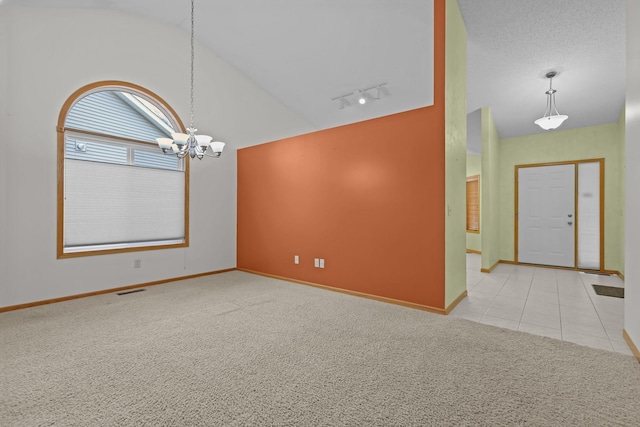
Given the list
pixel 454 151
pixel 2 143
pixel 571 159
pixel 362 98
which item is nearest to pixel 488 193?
pixel 571 159

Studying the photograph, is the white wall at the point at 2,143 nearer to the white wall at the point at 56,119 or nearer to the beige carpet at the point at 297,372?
the white wall at the point at 56,119

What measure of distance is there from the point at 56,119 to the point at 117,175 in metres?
0.91

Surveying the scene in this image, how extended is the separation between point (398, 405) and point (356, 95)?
521 centimetres

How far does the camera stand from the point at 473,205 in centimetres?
834

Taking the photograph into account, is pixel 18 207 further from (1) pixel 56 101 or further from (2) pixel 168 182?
(2) pixel 168 182

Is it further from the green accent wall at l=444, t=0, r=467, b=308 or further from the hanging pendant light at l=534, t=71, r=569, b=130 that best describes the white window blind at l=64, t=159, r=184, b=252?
the hanging pendant light at l=534, t=71, r=569, b=130

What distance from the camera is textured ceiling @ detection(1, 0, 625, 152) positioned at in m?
3.29

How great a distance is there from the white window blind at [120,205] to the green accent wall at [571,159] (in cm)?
568

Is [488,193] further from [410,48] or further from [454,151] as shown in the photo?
[410,48]

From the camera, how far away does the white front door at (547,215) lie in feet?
19.2

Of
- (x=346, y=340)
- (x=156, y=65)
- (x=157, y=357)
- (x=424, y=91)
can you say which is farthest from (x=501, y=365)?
(x=156, y=65)

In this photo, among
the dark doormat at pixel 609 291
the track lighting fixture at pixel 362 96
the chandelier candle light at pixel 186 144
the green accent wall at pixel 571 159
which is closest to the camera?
the chandelier candle light at pixel 186 144

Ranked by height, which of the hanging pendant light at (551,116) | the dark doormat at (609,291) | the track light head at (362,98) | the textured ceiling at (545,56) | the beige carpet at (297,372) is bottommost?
the dark doormat at (609,291)

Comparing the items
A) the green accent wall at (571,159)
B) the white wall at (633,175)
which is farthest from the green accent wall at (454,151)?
the green accent wall at (571,159)
